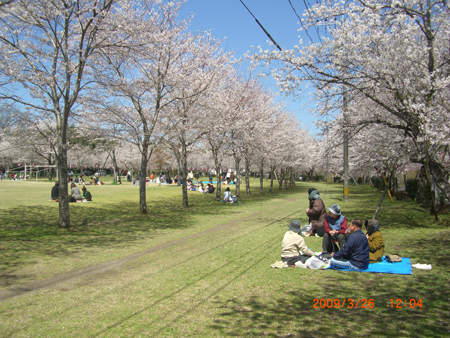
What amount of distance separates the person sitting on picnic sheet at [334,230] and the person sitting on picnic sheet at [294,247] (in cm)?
93

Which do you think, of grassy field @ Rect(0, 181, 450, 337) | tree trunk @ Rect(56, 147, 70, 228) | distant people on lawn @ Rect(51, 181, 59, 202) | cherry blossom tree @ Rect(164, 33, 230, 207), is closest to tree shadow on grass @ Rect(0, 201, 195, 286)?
grassy field @ Rect(0, 181, 450, 337)

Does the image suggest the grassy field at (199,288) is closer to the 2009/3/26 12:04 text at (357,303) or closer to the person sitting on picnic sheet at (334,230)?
the 2009/3/26 12:04 text at (357,303)

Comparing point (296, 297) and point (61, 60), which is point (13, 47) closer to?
point (61, 60)

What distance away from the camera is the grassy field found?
4.71 meters

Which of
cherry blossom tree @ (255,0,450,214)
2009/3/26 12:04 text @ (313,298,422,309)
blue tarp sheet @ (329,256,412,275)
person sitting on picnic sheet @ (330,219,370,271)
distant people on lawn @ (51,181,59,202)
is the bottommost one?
2009/3/26 12:04 text @ (313,298,422,309)

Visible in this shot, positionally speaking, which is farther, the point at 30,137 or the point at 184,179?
the point at 184,179

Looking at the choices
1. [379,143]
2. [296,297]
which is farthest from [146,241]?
[379,143]

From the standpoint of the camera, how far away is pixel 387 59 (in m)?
12.2

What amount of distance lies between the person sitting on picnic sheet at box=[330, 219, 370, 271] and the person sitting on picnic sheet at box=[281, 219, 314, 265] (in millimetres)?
685

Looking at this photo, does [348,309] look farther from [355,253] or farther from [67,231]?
[67,231]

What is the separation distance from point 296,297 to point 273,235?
619 centimetres

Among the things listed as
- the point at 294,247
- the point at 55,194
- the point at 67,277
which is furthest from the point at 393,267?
the point at 55,194

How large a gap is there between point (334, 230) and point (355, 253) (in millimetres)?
1305

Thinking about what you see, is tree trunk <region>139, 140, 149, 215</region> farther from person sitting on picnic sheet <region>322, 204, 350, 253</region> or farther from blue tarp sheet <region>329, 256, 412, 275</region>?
blue tarp sheet <region>329, 256, 412, 275</region>
